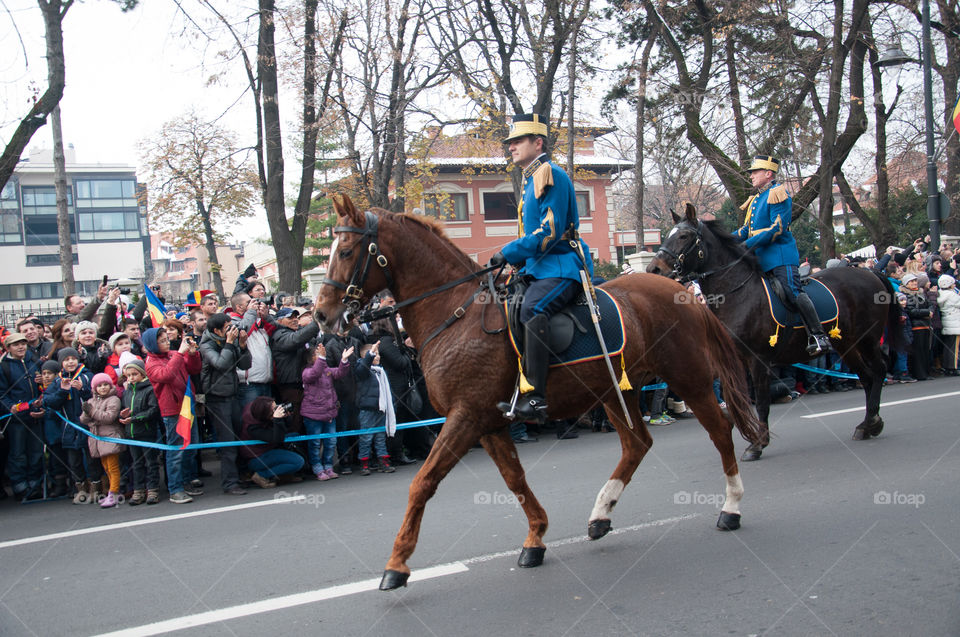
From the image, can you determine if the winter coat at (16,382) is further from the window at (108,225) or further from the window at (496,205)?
the window at (108,225)

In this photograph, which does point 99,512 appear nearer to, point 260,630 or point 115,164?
point 260,630

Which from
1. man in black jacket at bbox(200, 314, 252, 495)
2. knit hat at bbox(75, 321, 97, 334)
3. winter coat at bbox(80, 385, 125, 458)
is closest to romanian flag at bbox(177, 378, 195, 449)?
man in black jacket at bbox(200, 314, 252, 495)

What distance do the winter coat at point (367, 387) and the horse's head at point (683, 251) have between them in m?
3.59

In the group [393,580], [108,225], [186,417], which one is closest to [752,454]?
[393,580]

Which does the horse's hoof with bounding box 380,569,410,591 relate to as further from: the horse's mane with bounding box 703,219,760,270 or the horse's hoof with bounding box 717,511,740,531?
the horse's mane with bounding box 703,219,760,270

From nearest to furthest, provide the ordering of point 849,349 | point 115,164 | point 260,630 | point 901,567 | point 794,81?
point 260,630 < point 901,567 < point 849,349 < point 794,81 < point 115,164

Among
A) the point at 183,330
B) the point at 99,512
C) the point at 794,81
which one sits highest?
the point at 794,81

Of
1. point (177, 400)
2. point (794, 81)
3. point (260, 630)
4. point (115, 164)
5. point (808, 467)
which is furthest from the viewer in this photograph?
point (115, 164)

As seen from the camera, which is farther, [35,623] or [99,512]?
[99,512]

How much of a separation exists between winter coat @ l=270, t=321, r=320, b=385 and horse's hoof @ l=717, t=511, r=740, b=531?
5318mm

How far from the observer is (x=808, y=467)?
7379 mm

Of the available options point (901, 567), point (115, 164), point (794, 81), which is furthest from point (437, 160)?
point (115, 164)

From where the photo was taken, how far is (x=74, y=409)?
881 cm

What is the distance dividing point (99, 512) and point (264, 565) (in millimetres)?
3391
